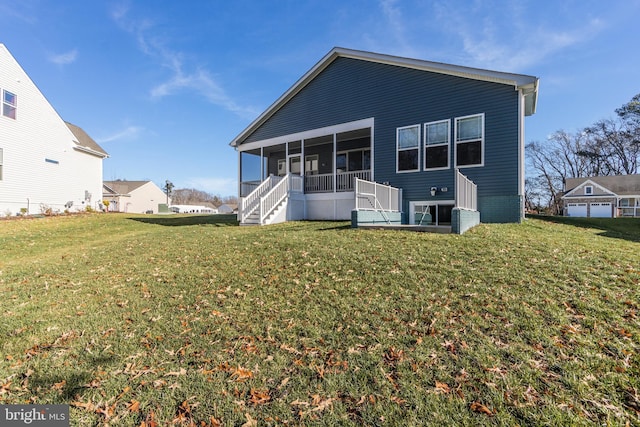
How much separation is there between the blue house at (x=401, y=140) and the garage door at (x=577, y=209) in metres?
29.9

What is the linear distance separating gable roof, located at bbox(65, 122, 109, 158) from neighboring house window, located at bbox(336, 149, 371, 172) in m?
17.7

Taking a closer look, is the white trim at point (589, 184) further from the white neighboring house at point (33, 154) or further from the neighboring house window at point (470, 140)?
the white neighboring house at point (33, 154)

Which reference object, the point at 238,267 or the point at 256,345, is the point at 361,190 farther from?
the point at 256,345

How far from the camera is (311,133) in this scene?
14.0m

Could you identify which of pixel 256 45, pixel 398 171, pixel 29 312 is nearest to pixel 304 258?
pixel 29 312

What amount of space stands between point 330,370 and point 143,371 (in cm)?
180

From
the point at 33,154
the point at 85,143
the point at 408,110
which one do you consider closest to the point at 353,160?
the point at 408,110

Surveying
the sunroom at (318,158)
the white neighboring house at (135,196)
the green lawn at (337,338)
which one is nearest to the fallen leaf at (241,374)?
the green lawn at (337,338)

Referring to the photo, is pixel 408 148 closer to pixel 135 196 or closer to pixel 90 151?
pixel 90 151

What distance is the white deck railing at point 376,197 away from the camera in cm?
908

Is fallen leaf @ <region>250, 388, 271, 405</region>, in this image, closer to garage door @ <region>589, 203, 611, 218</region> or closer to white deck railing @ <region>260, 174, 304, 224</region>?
white deck railing @ <region>260, 174, 304, 224</region>

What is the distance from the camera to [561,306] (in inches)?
144

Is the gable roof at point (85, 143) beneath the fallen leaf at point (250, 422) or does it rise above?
above

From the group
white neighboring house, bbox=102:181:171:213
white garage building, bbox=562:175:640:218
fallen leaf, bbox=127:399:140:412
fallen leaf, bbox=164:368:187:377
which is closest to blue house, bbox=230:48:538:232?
fallen leaf, bbox=164:368:187:377
